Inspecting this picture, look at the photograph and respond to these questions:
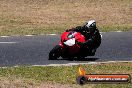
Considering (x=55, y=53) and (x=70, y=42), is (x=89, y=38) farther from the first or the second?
(x=55, y=53)

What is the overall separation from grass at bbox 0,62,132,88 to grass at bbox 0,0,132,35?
820 cm

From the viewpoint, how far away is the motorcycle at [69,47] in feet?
53.2

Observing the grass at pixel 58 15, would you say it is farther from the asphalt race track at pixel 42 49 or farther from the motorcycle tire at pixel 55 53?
the motorcycle tire at pixel 55 53

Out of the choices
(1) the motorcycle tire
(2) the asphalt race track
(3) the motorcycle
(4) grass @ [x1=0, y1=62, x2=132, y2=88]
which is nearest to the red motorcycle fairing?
(3) the motorcycle

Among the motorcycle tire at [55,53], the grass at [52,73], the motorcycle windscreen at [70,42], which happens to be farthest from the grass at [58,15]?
the grass at [52,73]

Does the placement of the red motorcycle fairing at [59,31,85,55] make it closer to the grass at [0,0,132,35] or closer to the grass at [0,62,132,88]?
the grass at [0,62,132,88]

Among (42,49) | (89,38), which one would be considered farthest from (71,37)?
(42,49)

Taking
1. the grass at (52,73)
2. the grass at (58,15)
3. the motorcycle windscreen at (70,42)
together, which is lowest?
the grass at (58,15)

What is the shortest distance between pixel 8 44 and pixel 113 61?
497 cm

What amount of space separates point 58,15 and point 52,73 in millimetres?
16440

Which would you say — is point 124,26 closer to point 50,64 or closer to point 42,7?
point 42,7

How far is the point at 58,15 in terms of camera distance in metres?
30.4

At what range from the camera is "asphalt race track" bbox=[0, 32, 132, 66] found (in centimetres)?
1645

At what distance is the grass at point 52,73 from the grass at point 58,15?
8204 millimetres
